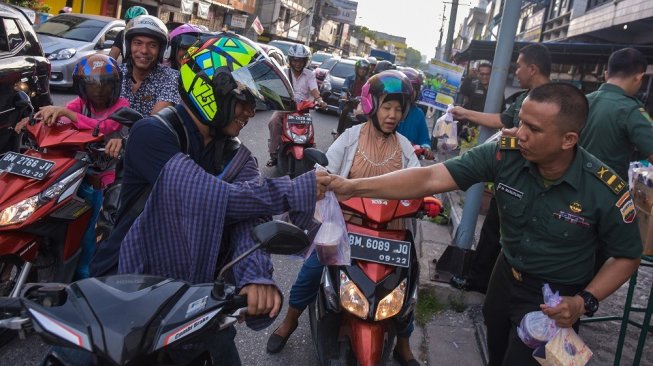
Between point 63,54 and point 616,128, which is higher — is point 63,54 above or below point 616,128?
A: below

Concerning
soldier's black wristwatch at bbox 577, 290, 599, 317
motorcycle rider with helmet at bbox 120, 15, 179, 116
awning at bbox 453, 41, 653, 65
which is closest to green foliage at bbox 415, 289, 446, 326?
soldier's black wristwatch at bbox 577, 290, 599, 317

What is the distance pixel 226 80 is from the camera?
2154 millimetres

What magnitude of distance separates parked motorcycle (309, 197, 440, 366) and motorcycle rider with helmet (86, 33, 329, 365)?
0.84 m

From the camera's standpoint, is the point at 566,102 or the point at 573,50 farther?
the point at 573,50

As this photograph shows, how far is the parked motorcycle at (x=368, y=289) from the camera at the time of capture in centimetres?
292

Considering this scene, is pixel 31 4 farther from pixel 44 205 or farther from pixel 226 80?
pixel 226 80

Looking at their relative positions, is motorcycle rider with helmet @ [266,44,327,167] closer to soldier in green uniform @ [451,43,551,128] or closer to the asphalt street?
the asphalt street

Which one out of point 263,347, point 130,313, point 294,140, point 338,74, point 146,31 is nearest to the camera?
point 130,313

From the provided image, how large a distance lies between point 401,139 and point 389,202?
2.61 feet

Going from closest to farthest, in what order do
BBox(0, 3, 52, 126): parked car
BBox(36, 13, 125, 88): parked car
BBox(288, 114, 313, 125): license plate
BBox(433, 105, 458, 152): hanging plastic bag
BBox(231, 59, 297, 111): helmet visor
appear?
BBox(231, 59, 297, 111): helmet visor
BBox(433, 105, 458, 152): hanging plastic bag
BBox(0, 3, 52, 126): parked car
BBox(288, 114, 313, 125): license plate
BBox(36, 13, 125, 88): parked car

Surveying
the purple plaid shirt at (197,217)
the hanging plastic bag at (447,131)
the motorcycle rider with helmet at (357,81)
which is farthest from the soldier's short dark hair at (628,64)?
the motorcycle rider with helmet at (357,81)

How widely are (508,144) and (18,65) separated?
494cm

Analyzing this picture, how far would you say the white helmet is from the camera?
4.21 m

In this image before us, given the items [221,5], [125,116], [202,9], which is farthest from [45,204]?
[221,5]
